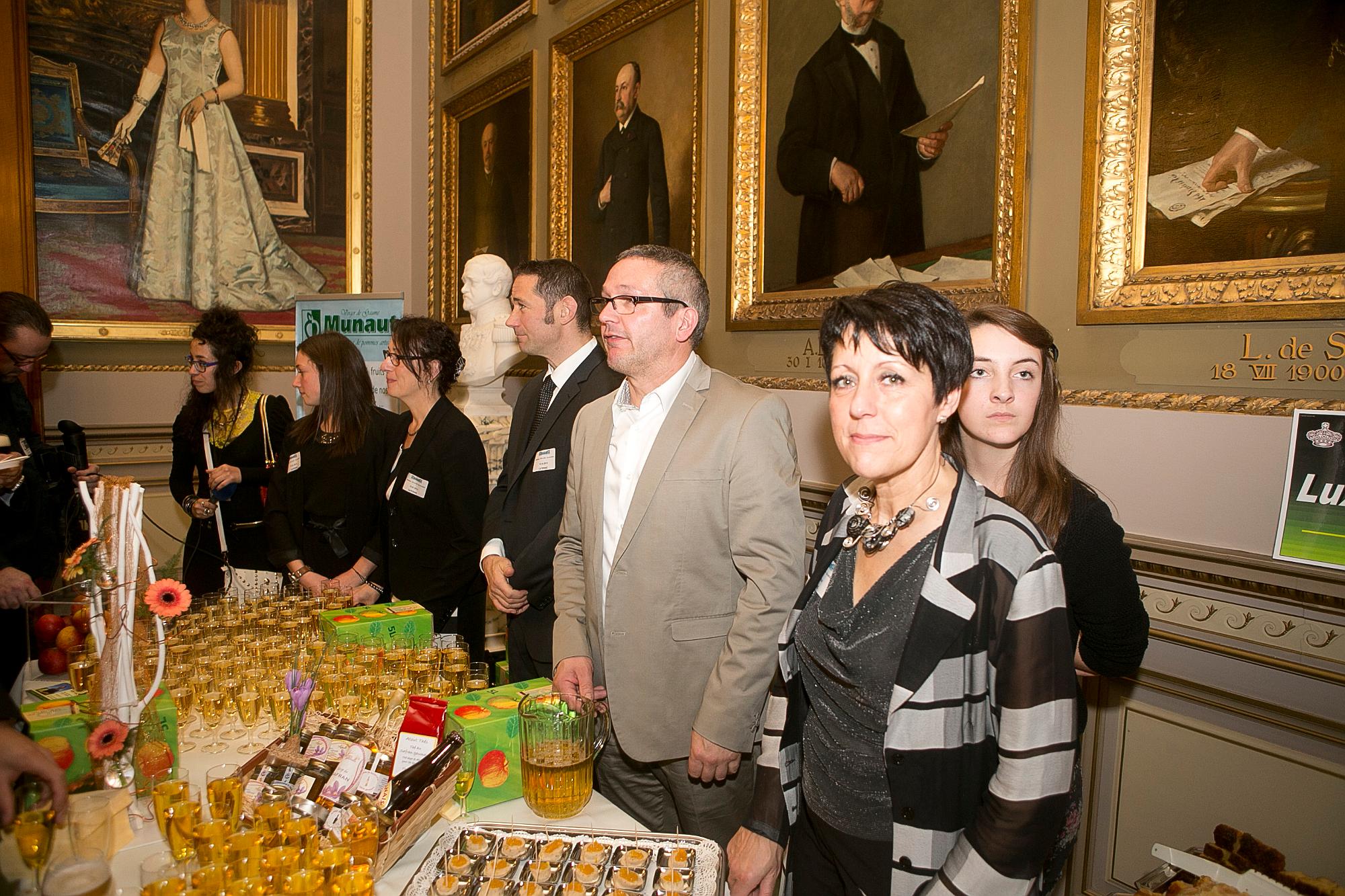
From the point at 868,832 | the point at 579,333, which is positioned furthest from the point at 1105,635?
the point at 579,333

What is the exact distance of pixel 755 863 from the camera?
161cm

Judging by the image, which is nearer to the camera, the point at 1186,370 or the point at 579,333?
the point at 1186,370

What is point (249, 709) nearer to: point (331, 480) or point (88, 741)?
point (88, 741)

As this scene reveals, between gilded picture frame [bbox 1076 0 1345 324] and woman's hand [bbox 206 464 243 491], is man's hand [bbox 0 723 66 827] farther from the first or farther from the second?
woman's hand [bbox 206 464 243 491]

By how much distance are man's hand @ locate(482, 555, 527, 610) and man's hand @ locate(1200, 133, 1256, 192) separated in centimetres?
227

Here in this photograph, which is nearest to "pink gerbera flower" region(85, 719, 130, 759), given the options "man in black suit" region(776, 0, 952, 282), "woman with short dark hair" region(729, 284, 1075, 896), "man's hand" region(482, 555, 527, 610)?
"man's hand" region(482, 555, 527, 610)

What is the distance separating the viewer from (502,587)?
2.73 meters

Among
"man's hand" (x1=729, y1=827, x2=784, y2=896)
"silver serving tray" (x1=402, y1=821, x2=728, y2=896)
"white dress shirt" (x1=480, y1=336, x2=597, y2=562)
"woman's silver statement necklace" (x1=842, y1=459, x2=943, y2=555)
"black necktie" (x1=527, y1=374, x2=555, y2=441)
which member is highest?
"white dress shirt" (x1=480, y1=336, x2=597, y2=562)

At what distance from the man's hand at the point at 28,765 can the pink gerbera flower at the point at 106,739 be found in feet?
1.17

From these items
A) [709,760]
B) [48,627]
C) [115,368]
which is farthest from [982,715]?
[115,368]

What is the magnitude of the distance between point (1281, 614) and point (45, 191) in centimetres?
705

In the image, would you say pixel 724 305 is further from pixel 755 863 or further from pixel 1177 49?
pixel 755 863

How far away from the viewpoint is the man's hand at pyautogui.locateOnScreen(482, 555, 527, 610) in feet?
9.00

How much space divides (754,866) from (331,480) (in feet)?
8.46
